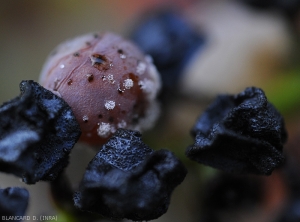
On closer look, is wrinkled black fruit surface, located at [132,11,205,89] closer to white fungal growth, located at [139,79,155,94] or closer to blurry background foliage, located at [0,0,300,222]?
blurry background foliage, located at [0,0,300,222]

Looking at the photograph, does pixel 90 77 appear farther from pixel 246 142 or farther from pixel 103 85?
pixel 246 142

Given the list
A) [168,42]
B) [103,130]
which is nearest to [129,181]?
[103,130]

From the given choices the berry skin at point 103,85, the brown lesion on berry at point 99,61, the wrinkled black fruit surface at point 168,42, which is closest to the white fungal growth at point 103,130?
the berry skin at point 103,85

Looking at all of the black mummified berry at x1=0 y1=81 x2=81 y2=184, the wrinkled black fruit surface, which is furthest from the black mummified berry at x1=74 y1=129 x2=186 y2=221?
the wrinkled black fruit surface

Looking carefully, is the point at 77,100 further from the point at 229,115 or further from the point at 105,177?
the point at 229,115

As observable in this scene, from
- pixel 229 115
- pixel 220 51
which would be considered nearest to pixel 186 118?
pixel 220 51
